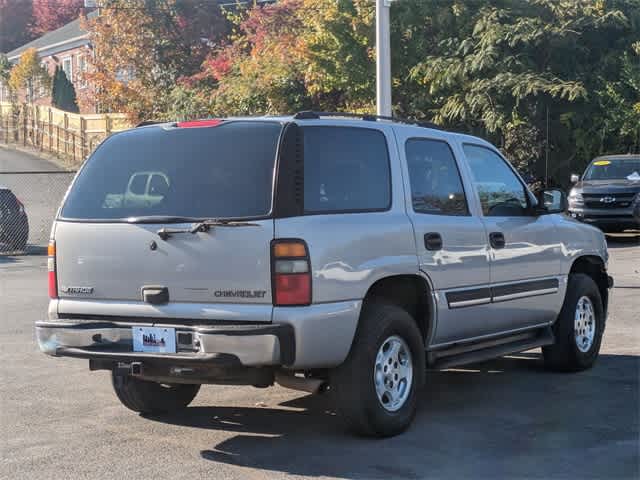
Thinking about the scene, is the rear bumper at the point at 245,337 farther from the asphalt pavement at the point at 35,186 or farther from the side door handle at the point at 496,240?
the asphalt pavement at the point at 35,186

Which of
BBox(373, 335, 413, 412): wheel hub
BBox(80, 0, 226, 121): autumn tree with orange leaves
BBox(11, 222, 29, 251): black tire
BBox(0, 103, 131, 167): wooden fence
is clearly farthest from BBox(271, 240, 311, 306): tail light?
BBox(0, 103, 131, 167): wooden fence

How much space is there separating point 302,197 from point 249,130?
1.89ft

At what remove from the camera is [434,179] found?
24.9 ft

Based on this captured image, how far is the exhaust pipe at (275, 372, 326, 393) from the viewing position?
21.3 feet

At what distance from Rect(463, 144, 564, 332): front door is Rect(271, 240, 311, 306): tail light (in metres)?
2.16

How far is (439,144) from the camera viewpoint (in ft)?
25.5

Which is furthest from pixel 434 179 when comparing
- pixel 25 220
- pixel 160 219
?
pixel 25 220

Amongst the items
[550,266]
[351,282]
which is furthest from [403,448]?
[550,266]

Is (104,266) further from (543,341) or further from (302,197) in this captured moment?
(543,341)

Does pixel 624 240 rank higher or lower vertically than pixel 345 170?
lower

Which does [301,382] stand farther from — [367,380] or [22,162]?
[22,162]

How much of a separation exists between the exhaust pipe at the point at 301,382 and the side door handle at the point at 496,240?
Result: 6.60 ft

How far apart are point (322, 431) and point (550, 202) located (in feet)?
9.40

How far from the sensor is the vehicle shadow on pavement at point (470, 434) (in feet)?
19.9
